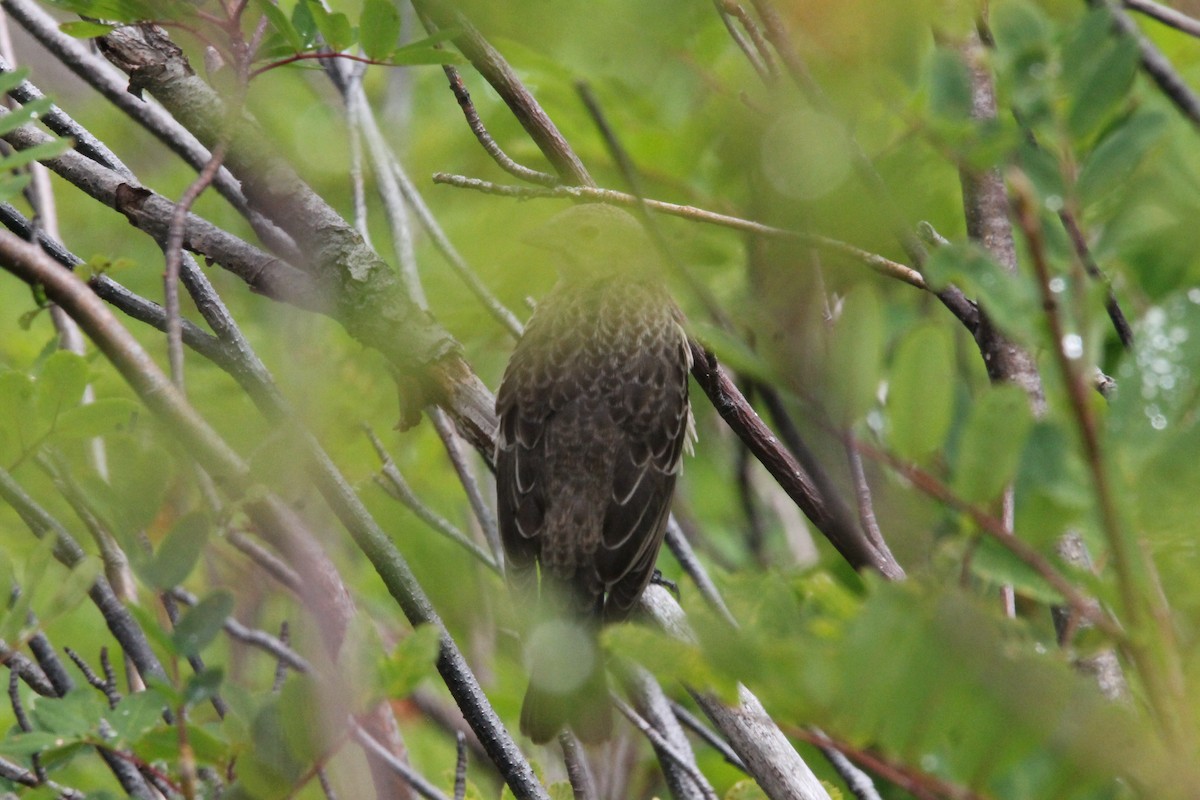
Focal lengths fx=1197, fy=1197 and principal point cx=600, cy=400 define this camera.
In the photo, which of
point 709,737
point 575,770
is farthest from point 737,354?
point 709,737

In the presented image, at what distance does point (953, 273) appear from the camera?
128 cm

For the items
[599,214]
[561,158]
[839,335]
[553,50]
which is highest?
[553,50]

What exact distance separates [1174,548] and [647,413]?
3575mm

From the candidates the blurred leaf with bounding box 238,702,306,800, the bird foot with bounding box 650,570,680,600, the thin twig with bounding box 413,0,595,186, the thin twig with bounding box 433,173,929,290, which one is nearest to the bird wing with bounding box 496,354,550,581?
the bird foot with bounding box 650,570,680,600

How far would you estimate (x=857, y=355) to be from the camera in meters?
1.31

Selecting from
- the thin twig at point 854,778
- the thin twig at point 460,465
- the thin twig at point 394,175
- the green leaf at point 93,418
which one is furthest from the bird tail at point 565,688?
the green leaf at point 93,418

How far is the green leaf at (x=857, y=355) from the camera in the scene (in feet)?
4.27

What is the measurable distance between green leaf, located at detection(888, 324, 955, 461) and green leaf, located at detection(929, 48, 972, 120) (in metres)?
0.38

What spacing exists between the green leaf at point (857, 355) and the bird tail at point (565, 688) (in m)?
1.64

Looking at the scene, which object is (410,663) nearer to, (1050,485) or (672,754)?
(1050,485)

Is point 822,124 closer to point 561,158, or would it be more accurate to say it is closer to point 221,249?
point 561,158

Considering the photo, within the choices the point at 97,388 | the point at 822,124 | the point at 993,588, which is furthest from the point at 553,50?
the point at 97,388

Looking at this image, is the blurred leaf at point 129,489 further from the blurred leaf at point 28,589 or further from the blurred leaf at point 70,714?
the blurred leaf at point 70,714

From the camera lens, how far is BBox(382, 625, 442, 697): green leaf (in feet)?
5.02
